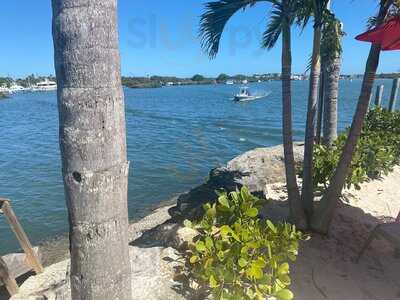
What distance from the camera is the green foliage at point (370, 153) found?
6586 millimetres

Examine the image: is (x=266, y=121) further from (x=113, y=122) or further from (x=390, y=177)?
(x=113, y=122)

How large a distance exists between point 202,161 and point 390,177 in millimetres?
10390

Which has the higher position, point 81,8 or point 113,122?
point 81,8

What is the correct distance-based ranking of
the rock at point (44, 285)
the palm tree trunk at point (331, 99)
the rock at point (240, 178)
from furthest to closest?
the palm tree trunk at point (331, 99)
the rock at point (240, 178)
the rock at point (44, 285)

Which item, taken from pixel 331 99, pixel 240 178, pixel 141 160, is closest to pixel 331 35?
pixel 240 178

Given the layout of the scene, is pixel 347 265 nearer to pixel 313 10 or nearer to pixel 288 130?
pixel 288 130

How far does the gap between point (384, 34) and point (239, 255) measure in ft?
9.60

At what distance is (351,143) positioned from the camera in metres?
4.63

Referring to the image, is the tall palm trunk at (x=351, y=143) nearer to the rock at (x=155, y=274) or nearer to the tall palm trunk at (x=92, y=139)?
the rock at (x=155, y=274)

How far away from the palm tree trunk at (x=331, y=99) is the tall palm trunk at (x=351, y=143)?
420 cm

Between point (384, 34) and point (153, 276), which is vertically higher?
point (384, 34)

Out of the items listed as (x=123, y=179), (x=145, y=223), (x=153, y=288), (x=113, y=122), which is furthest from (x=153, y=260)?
(x=145, y=223)

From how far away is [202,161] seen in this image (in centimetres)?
1766

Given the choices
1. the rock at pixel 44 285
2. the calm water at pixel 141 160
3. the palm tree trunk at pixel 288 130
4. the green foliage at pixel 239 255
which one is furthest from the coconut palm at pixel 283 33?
the calm water at pixel 141 160
